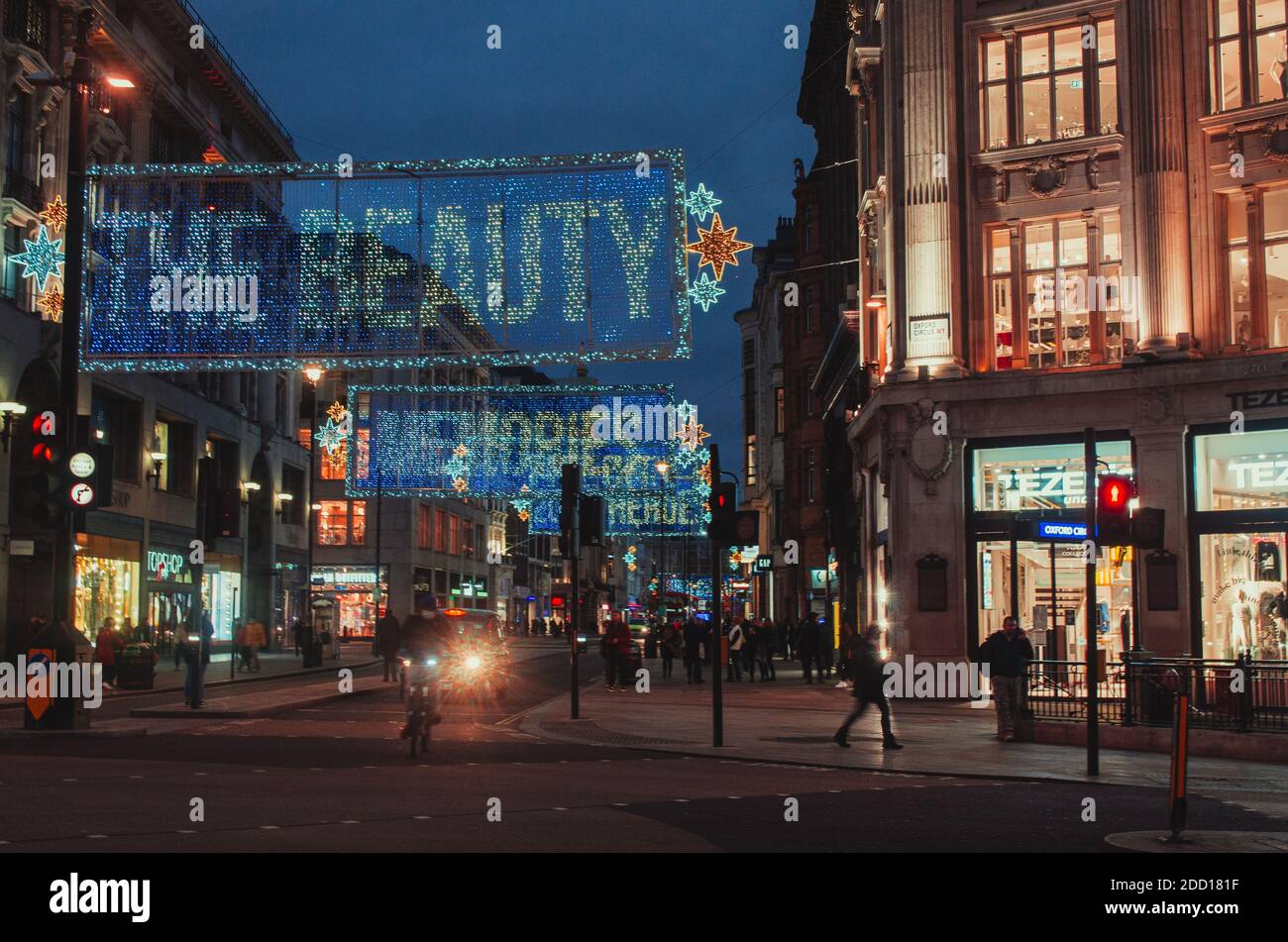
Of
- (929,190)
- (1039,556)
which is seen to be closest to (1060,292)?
(929,190)

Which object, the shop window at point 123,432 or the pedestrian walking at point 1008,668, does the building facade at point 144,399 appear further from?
the pedestrian walking at point 1008,668

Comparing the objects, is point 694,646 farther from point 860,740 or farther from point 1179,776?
point 1179,776

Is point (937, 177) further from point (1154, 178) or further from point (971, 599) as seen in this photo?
point (971, 599)

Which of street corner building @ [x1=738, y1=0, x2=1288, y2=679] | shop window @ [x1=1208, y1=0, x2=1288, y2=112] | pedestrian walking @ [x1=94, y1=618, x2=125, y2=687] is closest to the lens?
street corner building @ [x1=738, y1=0, x2=1288, y2=679]

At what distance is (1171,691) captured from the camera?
20.2 meters

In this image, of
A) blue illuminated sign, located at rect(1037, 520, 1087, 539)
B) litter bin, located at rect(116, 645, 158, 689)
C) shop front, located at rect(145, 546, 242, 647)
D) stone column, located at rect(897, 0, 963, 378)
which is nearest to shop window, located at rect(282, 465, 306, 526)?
shop front, located at rect(145, 546, 242, 647)

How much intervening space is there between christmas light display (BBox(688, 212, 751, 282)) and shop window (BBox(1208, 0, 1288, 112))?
12.4m

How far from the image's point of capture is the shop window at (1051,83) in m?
30.3

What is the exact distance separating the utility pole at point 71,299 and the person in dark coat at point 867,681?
10.9m

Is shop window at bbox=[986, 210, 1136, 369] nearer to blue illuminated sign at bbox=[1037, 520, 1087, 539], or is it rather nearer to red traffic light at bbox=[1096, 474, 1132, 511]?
blue illuminated sign at bbox=[1037, 520, 1087, 539]

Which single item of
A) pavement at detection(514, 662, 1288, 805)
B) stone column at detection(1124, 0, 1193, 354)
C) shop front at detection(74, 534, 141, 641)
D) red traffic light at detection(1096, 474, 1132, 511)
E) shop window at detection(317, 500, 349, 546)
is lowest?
pavement at detection(514, 662, 1288, 805)

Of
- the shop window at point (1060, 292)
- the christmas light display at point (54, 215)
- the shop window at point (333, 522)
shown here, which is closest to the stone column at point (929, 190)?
the shop window at point (1060, 292)

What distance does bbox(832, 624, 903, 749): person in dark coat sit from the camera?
1972cm
